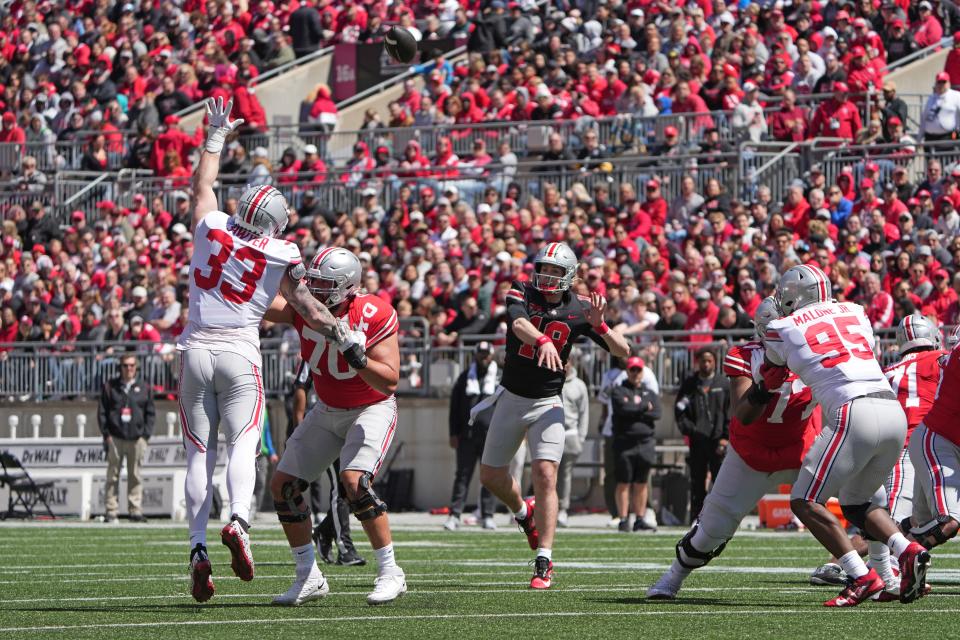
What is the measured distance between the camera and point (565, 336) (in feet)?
37.4

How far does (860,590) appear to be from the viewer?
941 cm

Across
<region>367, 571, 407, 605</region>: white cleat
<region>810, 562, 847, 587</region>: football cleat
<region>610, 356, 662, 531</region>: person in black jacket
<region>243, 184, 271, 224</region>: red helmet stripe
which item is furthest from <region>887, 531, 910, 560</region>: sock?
<region>610, 356, 662, 531</region>: person in black jacket

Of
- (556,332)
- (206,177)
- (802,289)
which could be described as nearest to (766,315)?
(802,289)

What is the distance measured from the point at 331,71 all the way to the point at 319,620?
2502 cm

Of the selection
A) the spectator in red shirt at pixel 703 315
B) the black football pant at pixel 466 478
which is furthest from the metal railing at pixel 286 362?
the black football pant at pixel 466 478

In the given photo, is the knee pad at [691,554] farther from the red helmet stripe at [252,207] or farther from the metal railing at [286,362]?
the metal railing at [286,362]

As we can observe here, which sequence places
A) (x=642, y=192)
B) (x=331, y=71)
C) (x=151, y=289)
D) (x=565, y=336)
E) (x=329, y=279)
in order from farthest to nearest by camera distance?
(x=331, y=71) < (x=151, y=289) < (x=642, y=192) < (x=565, y=336) < (x=329, y=279)

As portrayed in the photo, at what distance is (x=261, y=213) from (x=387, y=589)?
2.04m

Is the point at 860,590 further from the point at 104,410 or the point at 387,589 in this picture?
the point at 104,410

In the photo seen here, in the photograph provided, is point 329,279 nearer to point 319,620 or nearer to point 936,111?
point 319,620

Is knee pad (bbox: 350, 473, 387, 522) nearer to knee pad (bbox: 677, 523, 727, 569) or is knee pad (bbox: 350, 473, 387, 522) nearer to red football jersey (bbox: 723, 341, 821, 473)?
knee pad (bbox: 677, 523, 727, 569)

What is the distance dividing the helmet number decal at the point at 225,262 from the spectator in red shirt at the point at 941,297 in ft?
37.4

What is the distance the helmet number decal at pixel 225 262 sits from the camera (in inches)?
384

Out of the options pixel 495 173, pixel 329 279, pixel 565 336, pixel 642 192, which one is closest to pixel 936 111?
pixel 642 192
